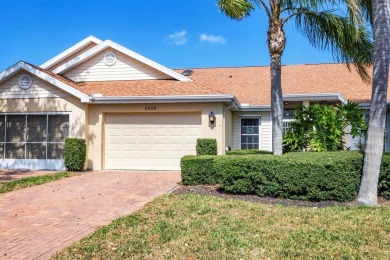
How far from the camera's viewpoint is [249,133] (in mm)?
17047

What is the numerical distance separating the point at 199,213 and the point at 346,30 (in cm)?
664

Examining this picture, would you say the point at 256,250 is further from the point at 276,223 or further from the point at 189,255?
the point at 276,223

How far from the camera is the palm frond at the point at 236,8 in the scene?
31.4 feet

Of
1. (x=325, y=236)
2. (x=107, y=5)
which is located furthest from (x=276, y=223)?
(x=107, y=5)

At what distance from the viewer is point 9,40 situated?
2325cm

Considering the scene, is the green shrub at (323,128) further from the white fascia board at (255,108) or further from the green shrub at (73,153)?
the green shrub at (73,153)

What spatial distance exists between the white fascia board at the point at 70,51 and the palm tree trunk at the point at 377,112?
13587 mm

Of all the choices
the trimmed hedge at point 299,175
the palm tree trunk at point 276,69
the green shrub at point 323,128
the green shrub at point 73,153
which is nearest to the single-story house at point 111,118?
the green shrub at point 73,153

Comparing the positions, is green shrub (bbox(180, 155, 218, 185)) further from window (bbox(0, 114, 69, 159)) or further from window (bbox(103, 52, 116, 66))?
window (bbox(103, 52, 116, 66))

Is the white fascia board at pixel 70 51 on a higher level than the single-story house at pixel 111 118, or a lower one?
higher

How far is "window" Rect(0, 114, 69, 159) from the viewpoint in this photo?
567 inches

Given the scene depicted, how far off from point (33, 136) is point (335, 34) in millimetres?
11770

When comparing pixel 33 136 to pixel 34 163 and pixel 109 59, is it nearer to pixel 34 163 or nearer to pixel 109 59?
pixel 34 163

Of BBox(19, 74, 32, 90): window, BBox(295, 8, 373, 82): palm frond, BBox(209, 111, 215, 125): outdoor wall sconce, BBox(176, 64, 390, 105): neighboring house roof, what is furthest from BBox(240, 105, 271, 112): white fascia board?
BBox(19, 74, 32, 90): window
